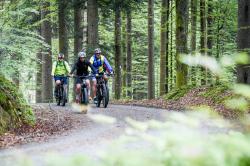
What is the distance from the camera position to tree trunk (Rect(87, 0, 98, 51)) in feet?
76.9

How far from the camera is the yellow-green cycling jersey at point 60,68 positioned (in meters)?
18.5

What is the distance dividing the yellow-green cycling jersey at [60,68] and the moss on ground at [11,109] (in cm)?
521

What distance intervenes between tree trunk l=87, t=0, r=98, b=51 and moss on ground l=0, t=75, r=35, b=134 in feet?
34.8

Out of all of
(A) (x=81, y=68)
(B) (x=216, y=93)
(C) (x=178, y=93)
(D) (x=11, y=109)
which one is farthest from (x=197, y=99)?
(D) (x=11, y=109)

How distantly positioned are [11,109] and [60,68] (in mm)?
6901

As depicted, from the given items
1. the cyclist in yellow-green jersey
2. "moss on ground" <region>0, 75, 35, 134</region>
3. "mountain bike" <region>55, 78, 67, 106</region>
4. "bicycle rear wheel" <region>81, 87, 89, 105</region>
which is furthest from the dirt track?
"mountain bike" <region>55, 78, 67, 106</region>

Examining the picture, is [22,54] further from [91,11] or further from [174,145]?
[174,145]

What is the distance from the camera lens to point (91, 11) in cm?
2342

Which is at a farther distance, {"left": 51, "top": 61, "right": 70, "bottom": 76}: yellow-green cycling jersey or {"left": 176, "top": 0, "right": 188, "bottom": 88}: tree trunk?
{"left": 176, "top": 0, "right": 188, "bottom": 88}: tree trunk

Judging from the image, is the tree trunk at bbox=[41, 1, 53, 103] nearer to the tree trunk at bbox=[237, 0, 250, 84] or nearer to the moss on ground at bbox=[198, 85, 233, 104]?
the moss on ground at bbox=[198, 85, 233, 104]

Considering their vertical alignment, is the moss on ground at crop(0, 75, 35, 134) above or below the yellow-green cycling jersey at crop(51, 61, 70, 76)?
below

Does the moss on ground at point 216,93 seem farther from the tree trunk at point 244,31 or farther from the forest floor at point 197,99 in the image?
the tree trunk at point 244,31

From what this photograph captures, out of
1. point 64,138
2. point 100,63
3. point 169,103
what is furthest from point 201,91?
point 64,138

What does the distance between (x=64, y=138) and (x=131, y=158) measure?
899 cm
